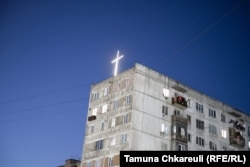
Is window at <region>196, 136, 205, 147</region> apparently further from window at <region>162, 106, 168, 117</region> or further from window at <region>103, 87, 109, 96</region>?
window at <region>103, 87, 109, 96</region>

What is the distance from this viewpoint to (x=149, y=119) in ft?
189

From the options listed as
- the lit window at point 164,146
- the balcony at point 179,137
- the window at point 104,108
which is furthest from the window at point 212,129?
the window at point 104,108

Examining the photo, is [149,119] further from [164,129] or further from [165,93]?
[165,93]

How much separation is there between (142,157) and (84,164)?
43.7 metres

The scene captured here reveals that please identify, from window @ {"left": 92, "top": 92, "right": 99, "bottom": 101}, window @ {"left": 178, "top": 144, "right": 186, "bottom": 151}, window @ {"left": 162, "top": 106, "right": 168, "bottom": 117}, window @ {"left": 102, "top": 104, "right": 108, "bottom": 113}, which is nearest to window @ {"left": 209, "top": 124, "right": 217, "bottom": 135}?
window @ {"left": 178, "top": 144, "right": 186, "bottom": 151}

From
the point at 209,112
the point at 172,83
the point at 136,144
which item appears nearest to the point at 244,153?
the point at 136,144

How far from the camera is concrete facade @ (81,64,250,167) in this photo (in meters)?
56.6

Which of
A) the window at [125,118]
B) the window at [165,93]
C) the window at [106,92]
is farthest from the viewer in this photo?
the window at [106,92]

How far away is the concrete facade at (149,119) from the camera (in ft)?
186

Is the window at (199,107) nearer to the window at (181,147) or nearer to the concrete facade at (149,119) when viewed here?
the concrete facade at (149,119)

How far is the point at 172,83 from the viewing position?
6356 centimetres

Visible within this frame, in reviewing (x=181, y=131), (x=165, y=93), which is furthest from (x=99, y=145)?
(x=165, y=93)

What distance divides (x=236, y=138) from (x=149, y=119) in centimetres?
2086

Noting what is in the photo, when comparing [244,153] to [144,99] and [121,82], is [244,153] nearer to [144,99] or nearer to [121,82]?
[144,99]
